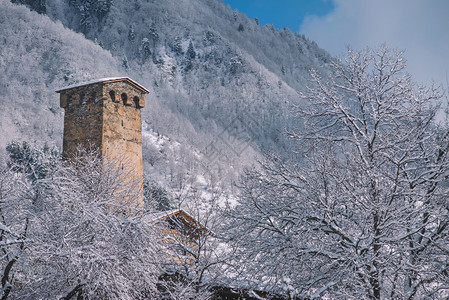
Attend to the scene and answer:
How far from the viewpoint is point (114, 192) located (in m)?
11.3

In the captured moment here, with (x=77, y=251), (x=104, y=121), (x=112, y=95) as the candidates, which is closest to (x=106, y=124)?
(x=104, y=121)

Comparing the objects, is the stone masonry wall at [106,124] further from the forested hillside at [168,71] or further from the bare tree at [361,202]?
the forested hillside at [168,71]

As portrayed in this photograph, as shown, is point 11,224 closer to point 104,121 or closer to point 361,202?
point 104,121

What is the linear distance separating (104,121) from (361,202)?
A: 9406 millimetres

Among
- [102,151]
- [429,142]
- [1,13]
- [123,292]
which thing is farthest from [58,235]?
[1,13]

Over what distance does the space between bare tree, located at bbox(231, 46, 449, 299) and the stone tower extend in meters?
6.61

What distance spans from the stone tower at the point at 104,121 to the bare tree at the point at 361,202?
6607mm

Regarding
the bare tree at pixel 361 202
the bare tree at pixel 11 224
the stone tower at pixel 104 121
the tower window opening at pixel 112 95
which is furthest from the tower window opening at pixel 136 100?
the bare tree at pixel 361 202

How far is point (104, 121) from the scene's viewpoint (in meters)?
12.3

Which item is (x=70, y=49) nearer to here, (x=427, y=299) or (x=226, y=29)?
(x=226, y=29)

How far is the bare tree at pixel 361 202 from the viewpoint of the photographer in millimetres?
5391

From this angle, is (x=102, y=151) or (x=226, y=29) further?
(x=226, y=29)

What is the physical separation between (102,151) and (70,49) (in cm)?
7526

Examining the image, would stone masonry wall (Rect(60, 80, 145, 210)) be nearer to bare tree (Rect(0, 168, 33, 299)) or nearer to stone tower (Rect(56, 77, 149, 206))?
stone tower (Rect(56, 77, 149, 206))
